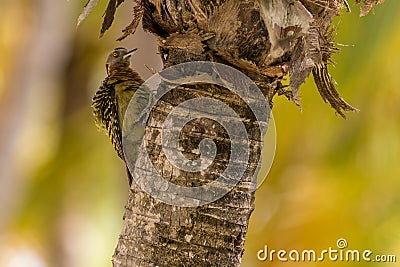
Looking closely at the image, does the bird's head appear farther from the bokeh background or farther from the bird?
the bokeh background

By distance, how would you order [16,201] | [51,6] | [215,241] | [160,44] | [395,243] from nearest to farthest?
[215,241]
[160,44]
[395,243]
[51,6]
[16,201]

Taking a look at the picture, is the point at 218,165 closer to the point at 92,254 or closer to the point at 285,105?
the point at 285,105

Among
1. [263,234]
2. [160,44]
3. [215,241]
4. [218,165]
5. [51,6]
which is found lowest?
[215,241]

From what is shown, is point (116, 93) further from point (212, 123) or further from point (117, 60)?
point (212, 123)

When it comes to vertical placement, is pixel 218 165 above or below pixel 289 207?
below

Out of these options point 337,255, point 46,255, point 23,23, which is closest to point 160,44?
point 337,255

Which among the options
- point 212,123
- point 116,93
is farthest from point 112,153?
point 212,123

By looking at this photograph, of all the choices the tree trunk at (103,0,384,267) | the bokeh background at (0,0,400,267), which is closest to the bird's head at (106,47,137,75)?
the bokeh background at (0,0,400,267)
